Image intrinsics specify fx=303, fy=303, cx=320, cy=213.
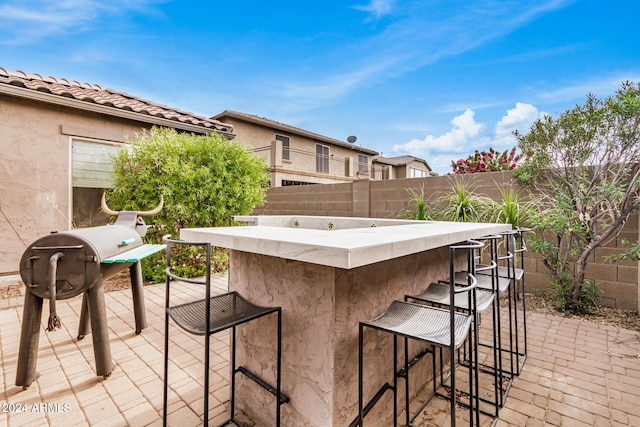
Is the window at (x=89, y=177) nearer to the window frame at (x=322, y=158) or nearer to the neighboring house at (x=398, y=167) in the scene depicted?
the window frame at (x=322, y=158)

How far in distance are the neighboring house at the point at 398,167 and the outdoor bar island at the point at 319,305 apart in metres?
18.6

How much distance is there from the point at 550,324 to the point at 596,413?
5.84 ft

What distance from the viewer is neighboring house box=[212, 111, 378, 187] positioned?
13.3 meters

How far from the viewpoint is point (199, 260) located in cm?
568

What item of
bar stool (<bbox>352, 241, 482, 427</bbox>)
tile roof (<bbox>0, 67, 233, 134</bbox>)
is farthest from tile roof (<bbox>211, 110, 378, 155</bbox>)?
bar stool (<bbox>352, 241, 482, 427</bbox>)

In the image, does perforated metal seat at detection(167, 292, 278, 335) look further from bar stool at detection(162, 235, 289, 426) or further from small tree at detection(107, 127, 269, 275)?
small tree at detection(107, 127, 269, 275)

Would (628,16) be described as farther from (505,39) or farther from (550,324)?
(550,324)

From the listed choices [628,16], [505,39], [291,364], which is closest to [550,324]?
[291,364]

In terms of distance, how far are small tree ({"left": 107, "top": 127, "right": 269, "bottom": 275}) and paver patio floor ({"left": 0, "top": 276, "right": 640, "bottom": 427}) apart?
221 cm

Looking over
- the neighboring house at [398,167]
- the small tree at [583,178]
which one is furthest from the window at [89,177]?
the neighboring house at [398,167]

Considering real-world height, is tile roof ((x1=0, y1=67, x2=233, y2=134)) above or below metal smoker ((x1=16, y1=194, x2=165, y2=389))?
above

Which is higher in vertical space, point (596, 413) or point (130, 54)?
point (130, 54)

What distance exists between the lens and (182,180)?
5.20m

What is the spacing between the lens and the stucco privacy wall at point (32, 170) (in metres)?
4.78
